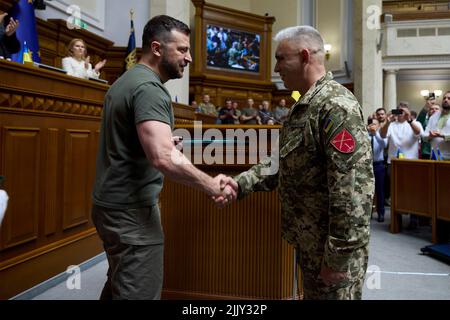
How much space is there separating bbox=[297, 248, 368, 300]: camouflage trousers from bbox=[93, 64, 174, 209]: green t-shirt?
632mm

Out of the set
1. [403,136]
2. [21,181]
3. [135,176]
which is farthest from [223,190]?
[403,136]

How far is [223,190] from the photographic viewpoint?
1778mm

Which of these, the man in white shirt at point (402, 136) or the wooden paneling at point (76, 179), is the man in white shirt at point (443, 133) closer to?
the man in white shirt at point (402, 136)

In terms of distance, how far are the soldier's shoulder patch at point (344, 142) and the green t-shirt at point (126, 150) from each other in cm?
59

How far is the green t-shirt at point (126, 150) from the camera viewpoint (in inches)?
60.3

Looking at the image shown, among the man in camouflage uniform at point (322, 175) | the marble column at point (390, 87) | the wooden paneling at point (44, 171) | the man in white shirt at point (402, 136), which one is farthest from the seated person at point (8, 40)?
the marble column at point (390, 87)

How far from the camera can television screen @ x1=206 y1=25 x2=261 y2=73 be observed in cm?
1189

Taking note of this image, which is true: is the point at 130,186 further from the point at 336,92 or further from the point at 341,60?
the point at 341,60

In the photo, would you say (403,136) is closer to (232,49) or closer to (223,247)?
(223,247)

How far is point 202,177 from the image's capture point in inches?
62.9

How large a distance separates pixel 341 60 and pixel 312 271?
12.4 metres

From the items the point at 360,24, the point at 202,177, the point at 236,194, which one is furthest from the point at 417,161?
the point at 360,24

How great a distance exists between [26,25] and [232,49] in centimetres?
824

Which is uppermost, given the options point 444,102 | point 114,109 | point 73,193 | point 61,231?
point 444,102
